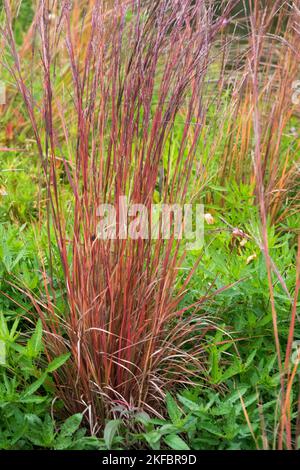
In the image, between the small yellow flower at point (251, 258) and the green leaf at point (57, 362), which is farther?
the small yellow flower at point (251, 258)

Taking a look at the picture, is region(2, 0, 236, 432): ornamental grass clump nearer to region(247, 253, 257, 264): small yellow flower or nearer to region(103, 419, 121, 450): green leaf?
region(103, 419, 121, 450): green leaf

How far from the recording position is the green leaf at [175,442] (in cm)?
203

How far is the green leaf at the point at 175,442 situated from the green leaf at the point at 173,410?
46 mm

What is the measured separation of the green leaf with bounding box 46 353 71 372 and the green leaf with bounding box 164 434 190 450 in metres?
0.35

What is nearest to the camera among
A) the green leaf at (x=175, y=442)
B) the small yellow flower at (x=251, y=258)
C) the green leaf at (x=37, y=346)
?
the green leaf at (x=175, y=442)

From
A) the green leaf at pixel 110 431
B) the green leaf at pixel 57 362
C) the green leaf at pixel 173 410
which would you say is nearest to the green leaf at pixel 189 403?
the green leaf at pixel 173 410

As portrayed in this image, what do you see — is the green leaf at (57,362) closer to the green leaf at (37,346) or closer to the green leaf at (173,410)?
the green leaf at (37,346)

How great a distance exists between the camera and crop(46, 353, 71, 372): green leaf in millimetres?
2121

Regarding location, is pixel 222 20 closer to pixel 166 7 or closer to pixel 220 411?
pixel 166 7

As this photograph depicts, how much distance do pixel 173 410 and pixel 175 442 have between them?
0.31 feet

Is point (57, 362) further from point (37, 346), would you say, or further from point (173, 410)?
point (173, 410)

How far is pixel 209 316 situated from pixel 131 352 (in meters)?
0.31

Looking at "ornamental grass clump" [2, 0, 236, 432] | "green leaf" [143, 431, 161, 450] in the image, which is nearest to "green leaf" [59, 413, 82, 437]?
"ornamental grass clump" [2, 0, 236, 432]

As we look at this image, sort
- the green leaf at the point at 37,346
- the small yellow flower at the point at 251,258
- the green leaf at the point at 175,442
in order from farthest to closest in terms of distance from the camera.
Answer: the small yellow flower at the point at 251,258 < the green leaf at the point at 37,346 < the green leaf at the point at 175,442
